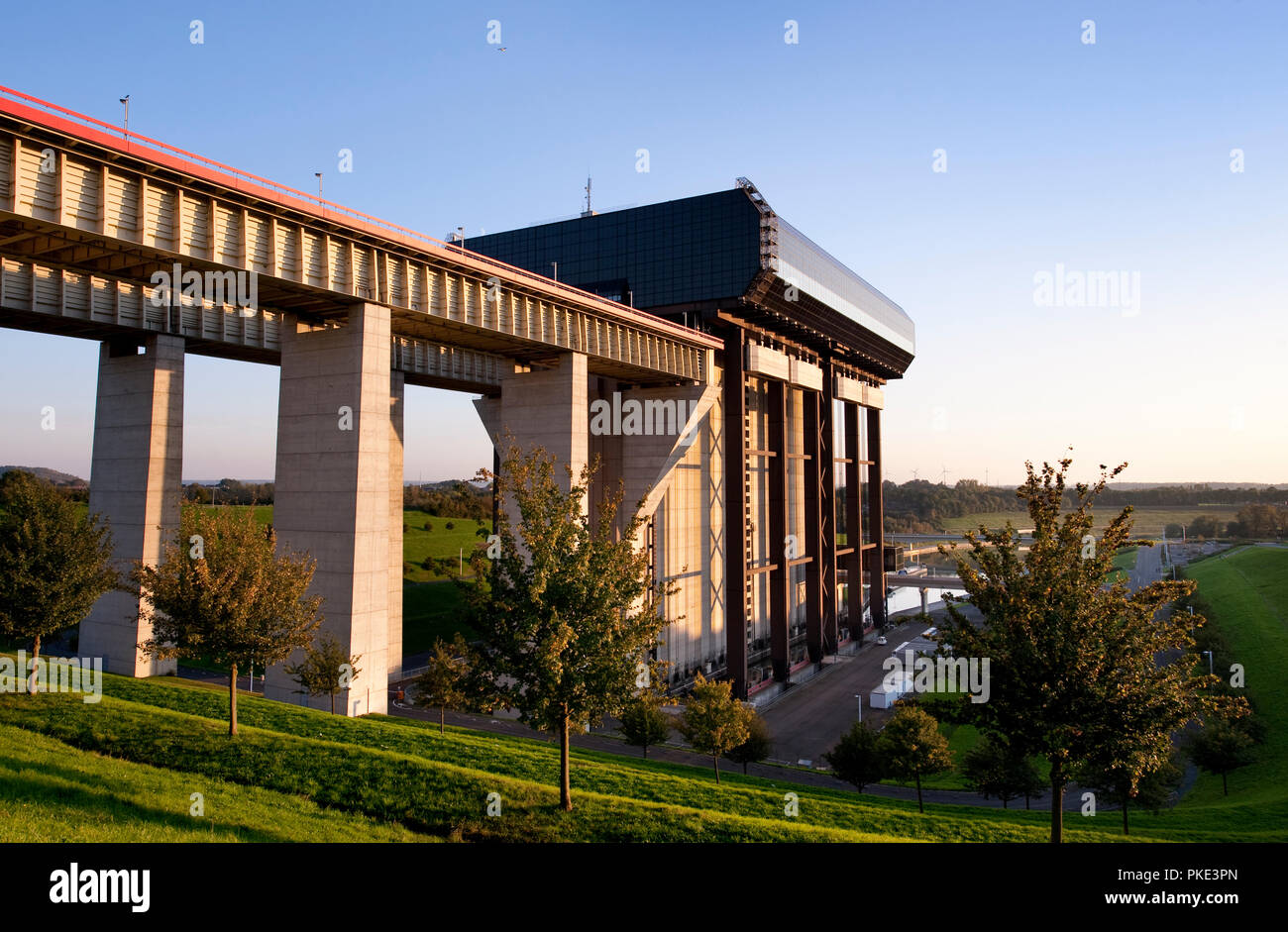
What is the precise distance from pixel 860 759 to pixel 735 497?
70.6 ft

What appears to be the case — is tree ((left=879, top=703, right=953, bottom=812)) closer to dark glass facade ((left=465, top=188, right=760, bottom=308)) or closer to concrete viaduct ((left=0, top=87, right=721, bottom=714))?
concrete viaduct ((left=0, top=87, right=721, bottom=714))

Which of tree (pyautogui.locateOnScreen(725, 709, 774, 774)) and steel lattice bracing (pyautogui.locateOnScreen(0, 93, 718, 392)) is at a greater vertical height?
steel lattice bracing (pyautogui.locateOnScreen(0, 93, 718, 392))

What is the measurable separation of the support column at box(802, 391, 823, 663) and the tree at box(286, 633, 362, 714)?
40356 mm

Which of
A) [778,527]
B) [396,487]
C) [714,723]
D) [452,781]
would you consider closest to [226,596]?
[452,781]

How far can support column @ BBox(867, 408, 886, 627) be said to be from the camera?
74.2 meters

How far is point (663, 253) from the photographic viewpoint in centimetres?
4941

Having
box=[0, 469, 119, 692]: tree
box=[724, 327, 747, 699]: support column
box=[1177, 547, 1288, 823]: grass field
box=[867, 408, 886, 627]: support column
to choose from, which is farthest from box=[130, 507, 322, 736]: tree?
box=[867, 408, 886, 627]: support column

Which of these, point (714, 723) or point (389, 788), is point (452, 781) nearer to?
point (389, 788)

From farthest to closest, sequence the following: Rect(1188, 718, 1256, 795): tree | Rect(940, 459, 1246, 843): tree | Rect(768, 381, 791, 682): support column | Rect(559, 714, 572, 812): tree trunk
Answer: Rect(768, 381, 791, 682): support column < Rect(1188, 718, 1256, 795): tree < Rect(559, 714, 572, 812): tree trunk < Rect(940, 459, 1246, 843): tree

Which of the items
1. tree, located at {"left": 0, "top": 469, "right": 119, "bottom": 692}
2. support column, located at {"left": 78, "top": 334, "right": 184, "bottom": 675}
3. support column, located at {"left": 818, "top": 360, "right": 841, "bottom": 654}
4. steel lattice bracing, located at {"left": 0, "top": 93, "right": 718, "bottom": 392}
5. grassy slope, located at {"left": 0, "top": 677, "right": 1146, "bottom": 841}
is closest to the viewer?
grassy slope, located at {"left": 0, "top": 677, "right": 1146, "bottom": 841}

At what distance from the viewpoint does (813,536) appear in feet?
193
